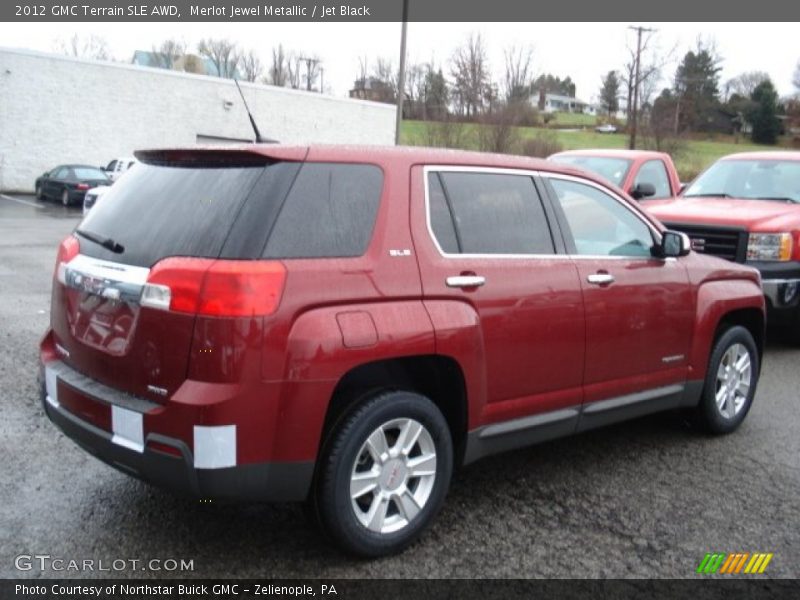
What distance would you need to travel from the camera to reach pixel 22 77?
102ft

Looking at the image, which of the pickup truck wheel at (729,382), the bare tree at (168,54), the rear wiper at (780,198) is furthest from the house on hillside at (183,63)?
the pickup truck wheel at (729,382)

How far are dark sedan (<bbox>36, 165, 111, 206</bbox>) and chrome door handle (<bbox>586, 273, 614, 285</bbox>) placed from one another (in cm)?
2500

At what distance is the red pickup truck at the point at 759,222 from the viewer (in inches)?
303

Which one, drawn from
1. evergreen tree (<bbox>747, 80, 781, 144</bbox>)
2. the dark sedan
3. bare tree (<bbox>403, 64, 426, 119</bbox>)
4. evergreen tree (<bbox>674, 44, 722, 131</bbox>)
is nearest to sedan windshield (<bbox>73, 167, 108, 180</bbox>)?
the dark sedan

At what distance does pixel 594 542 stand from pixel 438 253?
159 cm

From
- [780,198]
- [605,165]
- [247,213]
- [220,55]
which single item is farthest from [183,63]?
[247,213]

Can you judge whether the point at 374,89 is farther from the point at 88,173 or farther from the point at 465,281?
the point at 465,281

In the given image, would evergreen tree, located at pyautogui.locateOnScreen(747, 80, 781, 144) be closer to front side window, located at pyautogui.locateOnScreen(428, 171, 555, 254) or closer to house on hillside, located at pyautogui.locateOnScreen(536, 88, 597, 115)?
house on hillside, located at pyautogui.locateOnScreen(536, 88, 597, 115)

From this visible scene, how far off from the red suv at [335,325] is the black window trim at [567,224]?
19 mm

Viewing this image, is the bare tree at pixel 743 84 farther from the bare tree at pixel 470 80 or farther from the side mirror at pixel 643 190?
the side mirror at pixel 643 190

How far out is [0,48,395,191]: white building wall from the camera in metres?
31.5

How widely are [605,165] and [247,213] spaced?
28.4 feet

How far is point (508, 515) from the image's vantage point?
4.07m

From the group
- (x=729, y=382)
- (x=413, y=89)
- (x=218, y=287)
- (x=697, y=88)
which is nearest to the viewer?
(x=218, y=287)
